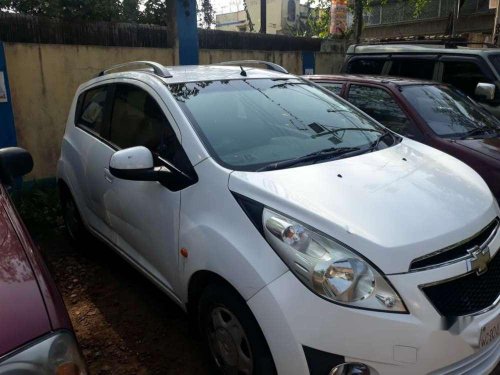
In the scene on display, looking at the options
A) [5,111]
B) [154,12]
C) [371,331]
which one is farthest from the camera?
[154,12]

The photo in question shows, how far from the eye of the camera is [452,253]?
1.96 meters

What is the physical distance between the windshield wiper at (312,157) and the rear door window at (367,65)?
4268 millimetres

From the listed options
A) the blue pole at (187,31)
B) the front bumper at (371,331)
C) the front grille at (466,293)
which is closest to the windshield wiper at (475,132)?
the front grille at (466,293)

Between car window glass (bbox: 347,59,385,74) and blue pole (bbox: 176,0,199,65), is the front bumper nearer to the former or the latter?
car window glass (bbox: 347,59,385,74)

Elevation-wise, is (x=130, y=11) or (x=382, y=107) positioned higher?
(x=130, y=11)

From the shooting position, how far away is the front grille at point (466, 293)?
1.85 metres

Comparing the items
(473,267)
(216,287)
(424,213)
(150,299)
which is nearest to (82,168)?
(150,299)

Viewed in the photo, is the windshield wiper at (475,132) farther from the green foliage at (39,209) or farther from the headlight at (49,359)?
the green foliage at (39,209)

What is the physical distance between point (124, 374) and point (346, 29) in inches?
410

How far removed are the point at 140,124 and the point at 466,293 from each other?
219cm

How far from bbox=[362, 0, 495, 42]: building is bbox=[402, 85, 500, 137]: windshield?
12486 millimetres

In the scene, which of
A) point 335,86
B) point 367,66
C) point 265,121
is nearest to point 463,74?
point 367,66

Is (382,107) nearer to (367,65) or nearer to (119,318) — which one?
(367,65)

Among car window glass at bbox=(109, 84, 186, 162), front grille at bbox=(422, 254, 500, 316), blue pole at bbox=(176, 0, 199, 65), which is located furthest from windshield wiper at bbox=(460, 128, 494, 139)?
blue pole at bbox=(176, 0, 199, 65)
